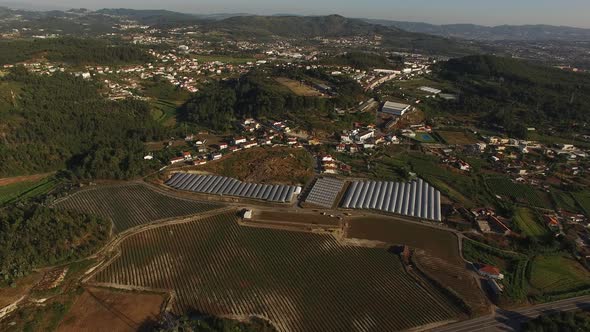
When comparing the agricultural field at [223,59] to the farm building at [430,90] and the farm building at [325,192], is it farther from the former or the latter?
the farm building at [325,192]

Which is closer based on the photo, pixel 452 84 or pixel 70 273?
pixel 70 273

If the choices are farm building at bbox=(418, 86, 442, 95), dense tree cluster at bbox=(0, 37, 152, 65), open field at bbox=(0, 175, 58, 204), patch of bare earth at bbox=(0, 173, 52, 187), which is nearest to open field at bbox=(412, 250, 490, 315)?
open field at bbox=(0, 175, 58, 204)

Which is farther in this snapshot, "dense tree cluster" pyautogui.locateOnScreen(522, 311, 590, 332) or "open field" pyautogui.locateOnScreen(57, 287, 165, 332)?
"open field" pyautogui.locateOnScreen(57, 287, 165, 332)

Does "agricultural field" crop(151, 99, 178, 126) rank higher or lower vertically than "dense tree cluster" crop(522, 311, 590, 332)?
higher

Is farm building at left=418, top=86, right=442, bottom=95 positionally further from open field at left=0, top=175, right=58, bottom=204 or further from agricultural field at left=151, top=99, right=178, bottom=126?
open field at left=0, top=175, right=58, bottom=204

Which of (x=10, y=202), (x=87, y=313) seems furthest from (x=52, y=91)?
(x=87, y=313)

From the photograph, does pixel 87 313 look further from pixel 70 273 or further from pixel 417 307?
pixel 417 307

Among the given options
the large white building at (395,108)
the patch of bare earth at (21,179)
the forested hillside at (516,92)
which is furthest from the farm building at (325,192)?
the forested hillside at (516,92)
